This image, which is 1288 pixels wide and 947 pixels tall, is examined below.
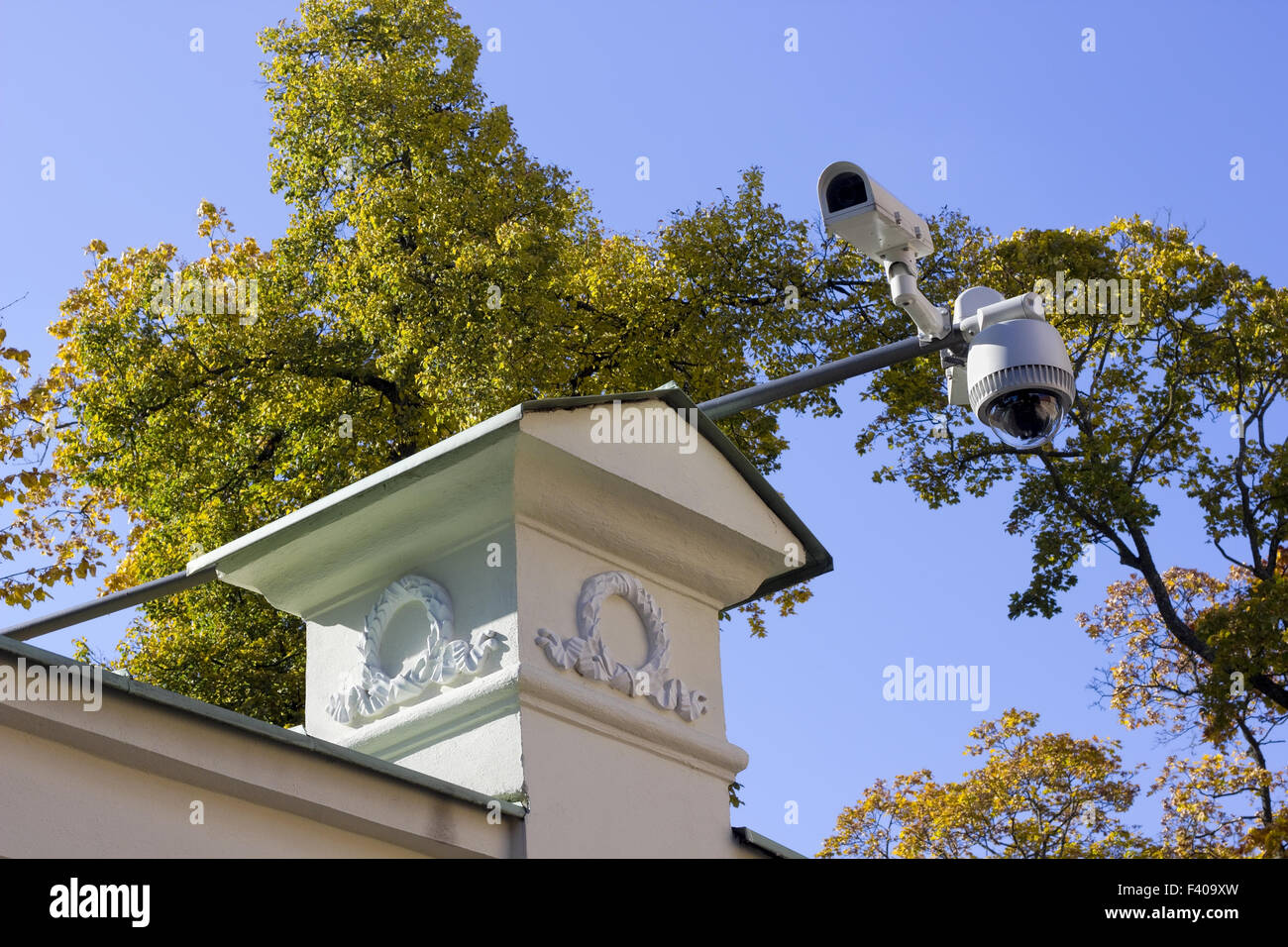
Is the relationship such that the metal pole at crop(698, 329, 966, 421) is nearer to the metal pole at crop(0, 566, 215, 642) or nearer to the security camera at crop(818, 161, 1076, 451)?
the security camera at crop(818, 161, 1076, 451)

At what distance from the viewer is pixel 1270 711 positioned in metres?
16.6

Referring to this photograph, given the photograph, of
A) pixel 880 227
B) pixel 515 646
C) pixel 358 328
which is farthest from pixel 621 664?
pixel 358 328

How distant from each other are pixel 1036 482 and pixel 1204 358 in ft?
8.11

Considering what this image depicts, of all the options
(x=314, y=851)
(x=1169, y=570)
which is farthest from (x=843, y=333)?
(x=314, y=851)

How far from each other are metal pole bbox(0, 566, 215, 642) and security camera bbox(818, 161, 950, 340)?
2.28m

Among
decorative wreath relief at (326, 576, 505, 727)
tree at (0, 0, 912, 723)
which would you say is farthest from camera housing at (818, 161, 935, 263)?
tree at (0, 0, 912, 723)

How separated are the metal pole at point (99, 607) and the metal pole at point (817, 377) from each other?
5.50ft

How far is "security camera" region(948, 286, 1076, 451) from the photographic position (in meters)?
4.55

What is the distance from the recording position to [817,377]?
4.63 m

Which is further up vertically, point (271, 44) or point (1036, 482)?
point (271, 44)

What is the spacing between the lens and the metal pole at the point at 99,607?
14.8ft

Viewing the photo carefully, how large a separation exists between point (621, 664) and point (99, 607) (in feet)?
6.06

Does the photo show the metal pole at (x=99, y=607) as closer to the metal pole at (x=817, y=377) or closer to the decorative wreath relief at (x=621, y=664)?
the decorative wreath relief at (x=621, y=664)
